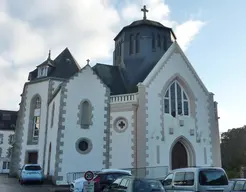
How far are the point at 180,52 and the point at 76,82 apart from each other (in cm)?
1105

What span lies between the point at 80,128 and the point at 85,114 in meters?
1.28

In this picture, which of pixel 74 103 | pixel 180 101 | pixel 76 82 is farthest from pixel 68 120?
pixel 180 101

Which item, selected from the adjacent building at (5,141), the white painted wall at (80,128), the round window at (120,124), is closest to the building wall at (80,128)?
the white painted wall at (80,128)

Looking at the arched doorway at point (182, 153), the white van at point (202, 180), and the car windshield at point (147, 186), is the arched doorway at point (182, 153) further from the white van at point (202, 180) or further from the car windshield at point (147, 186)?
the car windshield at point (147, 186)

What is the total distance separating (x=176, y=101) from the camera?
1022 inches

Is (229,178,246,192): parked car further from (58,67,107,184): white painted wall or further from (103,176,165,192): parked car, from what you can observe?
(58,67,107,184): white painted wall

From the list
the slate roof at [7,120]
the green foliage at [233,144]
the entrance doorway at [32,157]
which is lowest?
the entrance doorway at [32,157]

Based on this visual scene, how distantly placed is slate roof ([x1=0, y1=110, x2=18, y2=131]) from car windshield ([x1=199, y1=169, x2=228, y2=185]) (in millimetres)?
47912

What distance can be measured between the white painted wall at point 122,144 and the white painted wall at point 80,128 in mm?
2368

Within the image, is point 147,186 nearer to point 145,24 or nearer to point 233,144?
point 145,24

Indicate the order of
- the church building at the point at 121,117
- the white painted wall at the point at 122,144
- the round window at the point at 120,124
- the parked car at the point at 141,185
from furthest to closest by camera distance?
the round window at the point at 120,124
the white painted wall at the point at 122,144
the church building at the point at 121,117
the parked car at the point at 141,185

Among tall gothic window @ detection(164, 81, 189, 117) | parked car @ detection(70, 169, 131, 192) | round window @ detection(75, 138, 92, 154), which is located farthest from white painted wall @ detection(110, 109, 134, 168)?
parked car @ detection(70, 169, 131, 192)

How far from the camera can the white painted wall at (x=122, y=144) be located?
23203 millimetres

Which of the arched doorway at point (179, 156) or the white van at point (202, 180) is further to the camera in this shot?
the arched doorway at point (179, 156)
